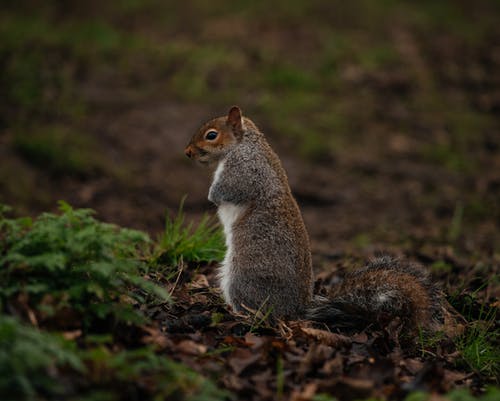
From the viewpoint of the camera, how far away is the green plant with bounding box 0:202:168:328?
3.05 meters

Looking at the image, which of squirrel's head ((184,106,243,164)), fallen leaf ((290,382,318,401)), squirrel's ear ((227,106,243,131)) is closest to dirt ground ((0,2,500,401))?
fallen leaf ((290,382,318,401))

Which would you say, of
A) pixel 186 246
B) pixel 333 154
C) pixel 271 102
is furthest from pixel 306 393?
pixel 271 102

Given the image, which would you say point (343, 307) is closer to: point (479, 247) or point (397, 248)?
point (397, 248)

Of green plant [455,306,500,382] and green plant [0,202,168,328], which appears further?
green plant [455,306,500,382]

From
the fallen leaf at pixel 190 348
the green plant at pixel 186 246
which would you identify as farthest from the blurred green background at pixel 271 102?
the fallen leaf at pixel 190 348

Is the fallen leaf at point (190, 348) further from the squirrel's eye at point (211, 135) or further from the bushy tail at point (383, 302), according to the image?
the squirrel's eye at point (211, 135)

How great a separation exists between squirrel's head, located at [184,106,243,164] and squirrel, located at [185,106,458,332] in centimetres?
29

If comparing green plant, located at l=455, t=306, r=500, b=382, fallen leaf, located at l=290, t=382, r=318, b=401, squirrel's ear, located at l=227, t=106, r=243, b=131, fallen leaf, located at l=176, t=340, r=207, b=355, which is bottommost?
green plant, located at l=455, t=306, r=500, b=382

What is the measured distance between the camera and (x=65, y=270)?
319 cm

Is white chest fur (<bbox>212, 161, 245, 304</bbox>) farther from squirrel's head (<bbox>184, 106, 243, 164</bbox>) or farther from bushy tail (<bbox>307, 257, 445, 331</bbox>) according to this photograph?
bushy tail (<bbox>307, 257, 445, 331</bbox>)

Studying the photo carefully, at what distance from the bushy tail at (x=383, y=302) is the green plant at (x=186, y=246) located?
1104mm

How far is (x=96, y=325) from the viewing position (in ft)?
10.7

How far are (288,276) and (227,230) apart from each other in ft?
1.89

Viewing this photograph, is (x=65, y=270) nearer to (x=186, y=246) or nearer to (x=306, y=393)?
(x=306, y=393)
